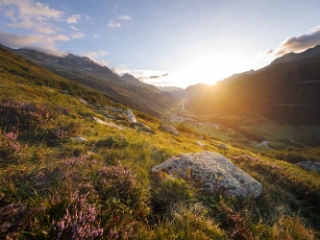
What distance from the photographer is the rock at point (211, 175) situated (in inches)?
247

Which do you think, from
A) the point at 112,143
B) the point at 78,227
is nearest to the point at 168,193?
the point at 78,227

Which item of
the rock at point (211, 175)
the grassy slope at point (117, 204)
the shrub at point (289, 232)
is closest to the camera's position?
the grassy slope at point (117, 204)

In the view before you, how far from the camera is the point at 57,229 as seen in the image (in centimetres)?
283

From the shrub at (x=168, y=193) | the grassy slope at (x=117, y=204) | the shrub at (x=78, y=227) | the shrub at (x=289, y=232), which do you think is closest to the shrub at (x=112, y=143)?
the grassy slope at (x=117, y=204)

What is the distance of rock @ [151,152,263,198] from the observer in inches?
247

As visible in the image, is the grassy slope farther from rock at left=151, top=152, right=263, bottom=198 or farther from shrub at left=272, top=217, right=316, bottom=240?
rock at left=151, top=152, right=263, bottom=198

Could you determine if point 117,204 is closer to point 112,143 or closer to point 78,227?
point 78,227

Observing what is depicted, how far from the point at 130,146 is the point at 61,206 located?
16.9 feet

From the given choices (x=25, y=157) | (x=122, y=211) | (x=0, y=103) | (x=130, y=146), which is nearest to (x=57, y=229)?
(x=122, y=211)

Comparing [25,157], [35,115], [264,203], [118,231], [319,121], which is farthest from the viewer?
[319,121]

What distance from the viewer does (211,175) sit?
6.80 meters

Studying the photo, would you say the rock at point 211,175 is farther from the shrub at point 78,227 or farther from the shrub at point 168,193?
the shrub at point 78,227

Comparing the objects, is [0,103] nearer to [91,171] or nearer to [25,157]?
[25,157]

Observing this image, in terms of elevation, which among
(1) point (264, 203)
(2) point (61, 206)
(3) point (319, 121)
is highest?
(2) point (61, 206)
